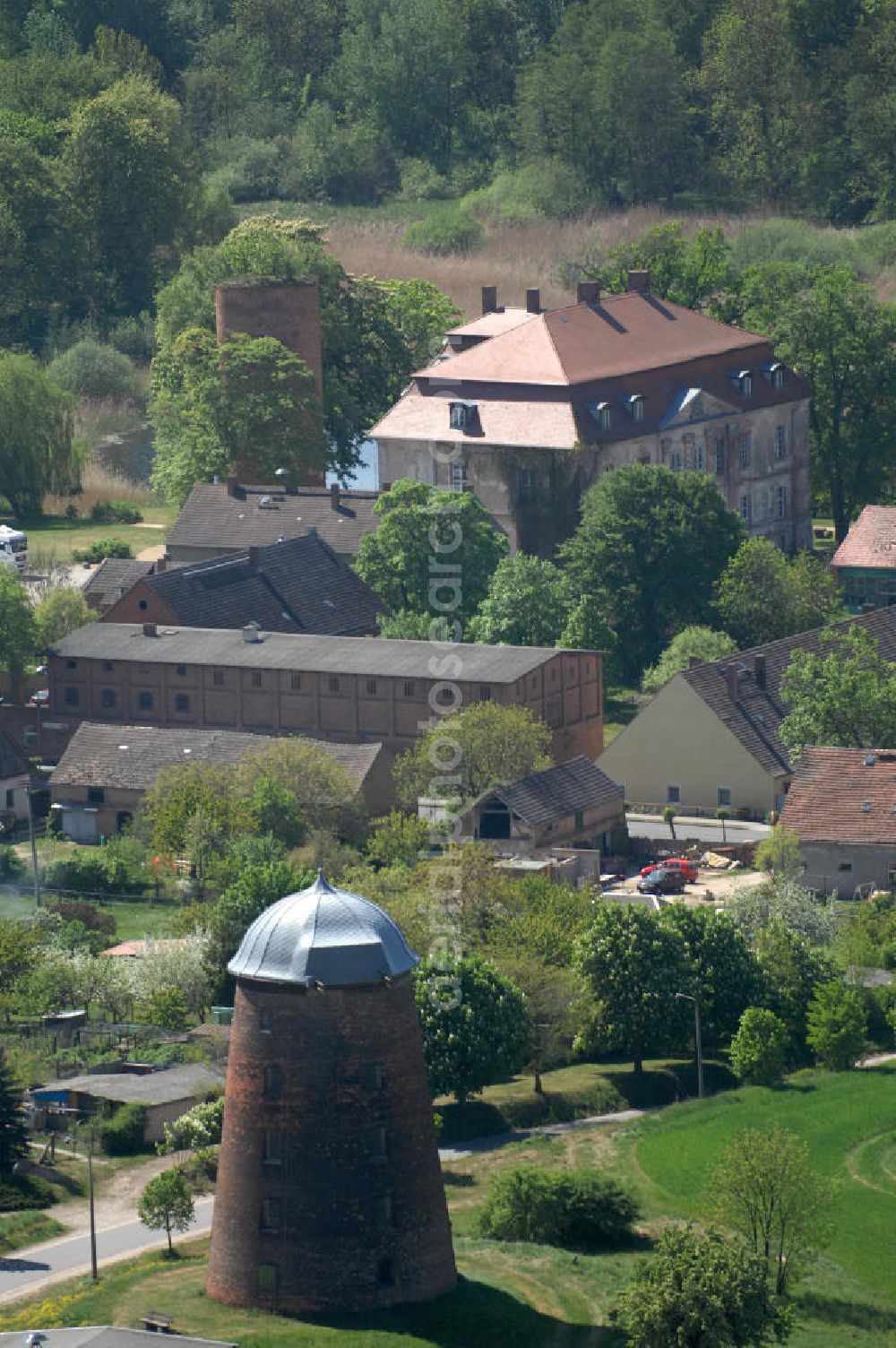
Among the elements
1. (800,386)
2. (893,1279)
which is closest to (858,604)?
(800,386)

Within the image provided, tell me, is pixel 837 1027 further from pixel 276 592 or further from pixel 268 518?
pixel 268 518

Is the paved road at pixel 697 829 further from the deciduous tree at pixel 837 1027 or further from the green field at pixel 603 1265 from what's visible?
the green field at pixel 603 1265

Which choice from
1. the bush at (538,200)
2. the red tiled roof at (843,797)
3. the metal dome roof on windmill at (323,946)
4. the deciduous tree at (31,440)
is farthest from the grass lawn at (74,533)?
the metal dome roof on windmill at (323,946)

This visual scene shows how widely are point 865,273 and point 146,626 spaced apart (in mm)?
64758

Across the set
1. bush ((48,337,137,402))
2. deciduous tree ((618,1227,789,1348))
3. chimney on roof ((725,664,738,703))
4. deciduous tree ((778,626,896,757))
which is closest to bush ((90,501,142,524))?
bush ((48,337,137,402))

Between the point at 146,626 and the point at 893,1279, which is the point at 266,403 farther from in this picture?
the point at 893,1279

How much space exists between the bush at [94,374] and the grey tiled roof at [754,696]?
61.3 metres

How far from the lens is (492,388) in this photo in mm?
135750

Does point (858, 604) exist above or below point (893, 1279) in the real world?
above

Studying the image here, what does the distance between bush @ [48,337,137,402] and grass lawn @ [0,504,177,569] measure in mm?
20402

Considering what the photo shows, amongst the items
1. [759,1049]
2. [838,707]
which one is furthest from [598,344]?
[759,1049]

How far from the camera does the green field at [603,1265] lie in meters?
66.2

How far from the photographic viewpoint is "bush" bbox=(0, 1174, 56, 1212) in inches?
3191

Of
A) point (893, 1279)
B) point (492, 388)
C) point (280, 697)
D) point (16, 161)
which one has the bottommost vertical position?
point (893, 1279)
